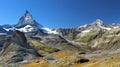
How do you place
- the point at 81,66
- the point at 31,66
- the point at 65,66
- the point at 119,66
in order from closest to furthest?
the point at 119,66, the point at 81,66, the point at 65,66, the point at 31,66

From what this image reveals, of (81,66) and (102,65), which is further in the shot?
(81,66)

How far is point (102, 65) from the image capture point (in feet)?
386

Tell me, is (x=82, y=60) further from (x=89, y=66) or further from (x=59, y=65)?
(x=89, y=66)

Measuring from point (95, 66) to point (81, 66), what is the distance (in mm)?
15678

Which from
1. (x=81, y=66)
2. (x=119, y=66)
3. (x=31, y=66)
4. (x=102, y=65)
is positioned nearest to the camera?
(x=119, y=66)

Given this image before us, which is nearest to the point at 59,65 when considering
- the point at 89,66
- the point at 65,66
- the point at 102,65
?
the point at 65,66

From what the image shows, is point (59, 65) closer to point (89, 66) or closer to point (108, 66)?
point (89, 66)

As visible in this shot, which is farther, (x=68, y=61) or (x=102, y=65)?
(x=68, y=61)

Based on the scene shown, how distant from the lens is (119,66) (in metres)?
102

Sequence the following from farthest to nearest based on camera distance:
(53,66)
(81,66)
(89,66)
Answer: (53,66), (81,66), (89,66)

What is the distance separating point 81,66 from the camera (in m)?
136

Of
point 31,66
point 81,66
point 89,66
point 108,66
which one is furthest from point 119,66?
point 31,66

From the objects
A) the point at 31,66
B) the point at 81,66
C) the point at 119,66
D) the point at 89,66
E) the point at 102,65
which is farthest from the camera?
the point at 31,66

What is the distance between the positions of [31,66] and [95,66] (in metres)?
77.7
